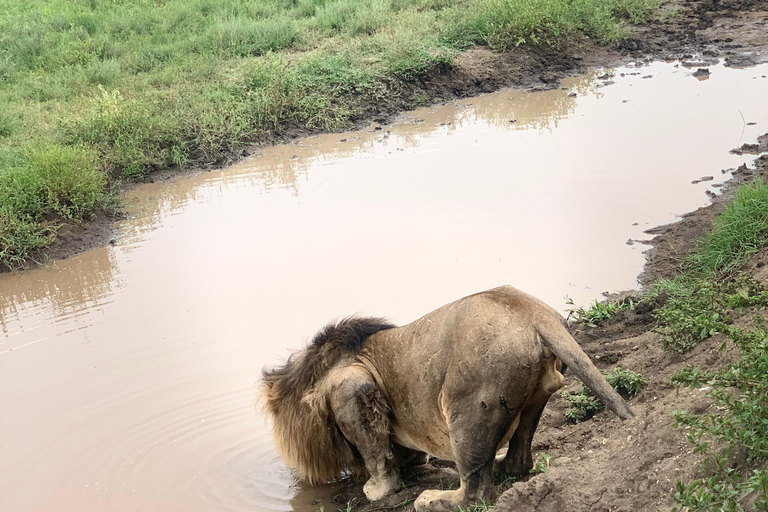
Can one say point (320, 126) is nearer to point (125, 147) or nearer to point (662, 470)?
point (125, 147)

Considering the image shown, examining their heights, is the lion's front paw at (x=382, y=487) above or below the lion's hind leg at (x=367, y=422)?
below

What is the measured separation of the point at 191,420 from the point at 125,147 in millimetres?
6060

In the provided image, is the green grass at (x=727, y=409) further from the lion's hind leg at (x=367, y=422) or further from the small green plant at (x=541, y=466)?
the lion's hind leg at (x=367, y=422)

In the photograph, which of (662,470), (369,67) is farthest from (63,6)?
(662,470)

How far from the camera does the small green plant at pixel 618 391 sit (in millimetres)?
4324

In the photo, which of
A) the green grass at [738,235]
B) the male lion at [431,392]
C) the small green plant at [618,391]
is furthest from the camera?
the green grass at [738,235]

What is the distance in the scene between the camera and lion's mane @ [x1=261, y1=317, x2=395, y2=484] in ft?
13.6

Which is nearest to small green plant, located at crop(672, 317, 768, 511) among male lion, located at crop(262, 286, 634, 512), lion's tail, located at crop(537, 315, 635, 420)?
lion's tail, located at crop(537, 315, 635, 420)

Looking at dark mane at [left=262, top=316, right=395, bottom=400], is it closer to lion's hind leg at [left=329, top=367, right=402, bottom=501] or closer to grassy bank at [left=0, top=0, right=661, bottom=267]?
lion's hind leg at [left=329, top=367, right=402, bottom=501]

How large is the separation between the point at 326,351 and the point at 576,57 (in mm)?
11258

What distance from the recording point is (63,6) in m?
17.8

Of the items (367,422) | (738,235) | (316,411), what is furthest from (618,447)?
(738,235)

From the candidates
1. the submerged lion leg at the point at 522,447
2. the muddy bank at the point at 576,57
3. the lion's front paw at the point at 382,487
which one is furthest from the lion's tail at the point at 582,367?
the muddy bank at the point at 576,57

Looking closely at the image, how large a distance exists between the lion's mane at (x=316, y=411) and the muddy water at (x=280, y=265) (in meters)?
0.41
